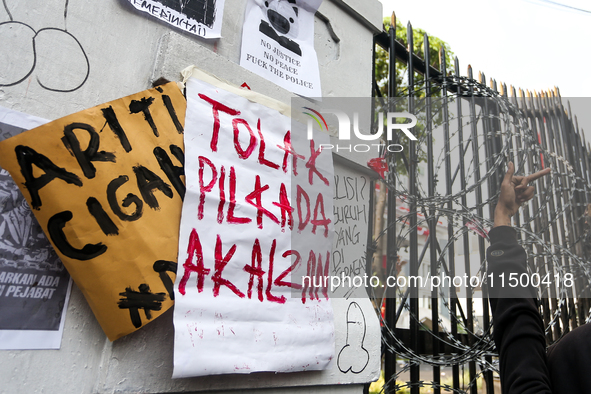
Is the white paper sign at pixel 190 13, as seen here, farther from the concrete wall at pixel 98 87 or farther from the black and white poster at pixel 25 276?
the black and white poster at pixel 25 276

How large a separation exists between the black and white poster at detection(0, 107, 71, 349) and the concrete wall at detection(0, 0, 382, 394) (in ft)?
0.11

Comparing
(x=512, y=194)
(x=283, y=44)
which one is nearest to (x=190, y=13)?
(x=283, y=44)

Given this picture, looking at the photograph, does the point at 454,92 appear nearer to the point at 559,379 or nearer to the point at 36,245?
the point at 559,379

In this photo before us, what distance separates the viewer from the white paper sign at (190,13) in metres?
1.65

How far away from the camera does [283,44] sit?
2125mm

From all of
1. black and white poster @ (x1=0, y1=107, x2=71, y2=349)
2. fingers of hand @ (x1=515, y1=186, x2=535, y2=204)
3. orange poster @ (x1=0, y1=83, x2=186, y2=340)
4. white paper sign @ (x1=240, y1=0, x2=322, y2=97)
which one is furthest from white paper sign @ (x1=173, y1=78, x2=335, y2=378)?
fingers of hand @ (x1=515, y1=186, x2=535, y2=204)

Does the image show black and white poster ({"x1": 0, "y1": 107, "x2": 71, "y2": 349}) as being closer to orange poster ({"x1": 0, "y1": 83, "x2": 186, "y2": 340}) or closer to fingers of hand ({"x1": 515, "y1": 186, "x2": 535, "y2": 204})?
orange poster ({"x1": 0, "y1": 83, "x2": 186, "y2": 340})

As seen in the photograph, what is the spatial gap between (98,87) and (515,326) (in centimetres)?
173

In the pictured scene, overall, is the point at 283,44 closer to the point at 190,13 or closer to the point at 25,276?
the point at 190,13

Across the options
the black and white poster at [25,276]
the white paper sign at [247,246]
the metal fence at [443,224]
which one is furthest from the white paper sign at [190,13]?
the metal fence at [443,224]

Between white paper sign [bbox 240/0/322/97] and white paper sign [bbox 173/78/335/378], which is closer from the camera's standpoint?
white paper sign [bbox 173/78/335/378]

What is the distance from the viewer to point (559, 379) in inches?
49.0

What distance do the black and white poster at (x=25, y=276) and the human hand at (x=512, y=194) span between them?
169 cm

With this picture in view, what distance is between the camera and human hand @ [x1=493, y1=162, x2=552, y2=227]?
5.55 feet
